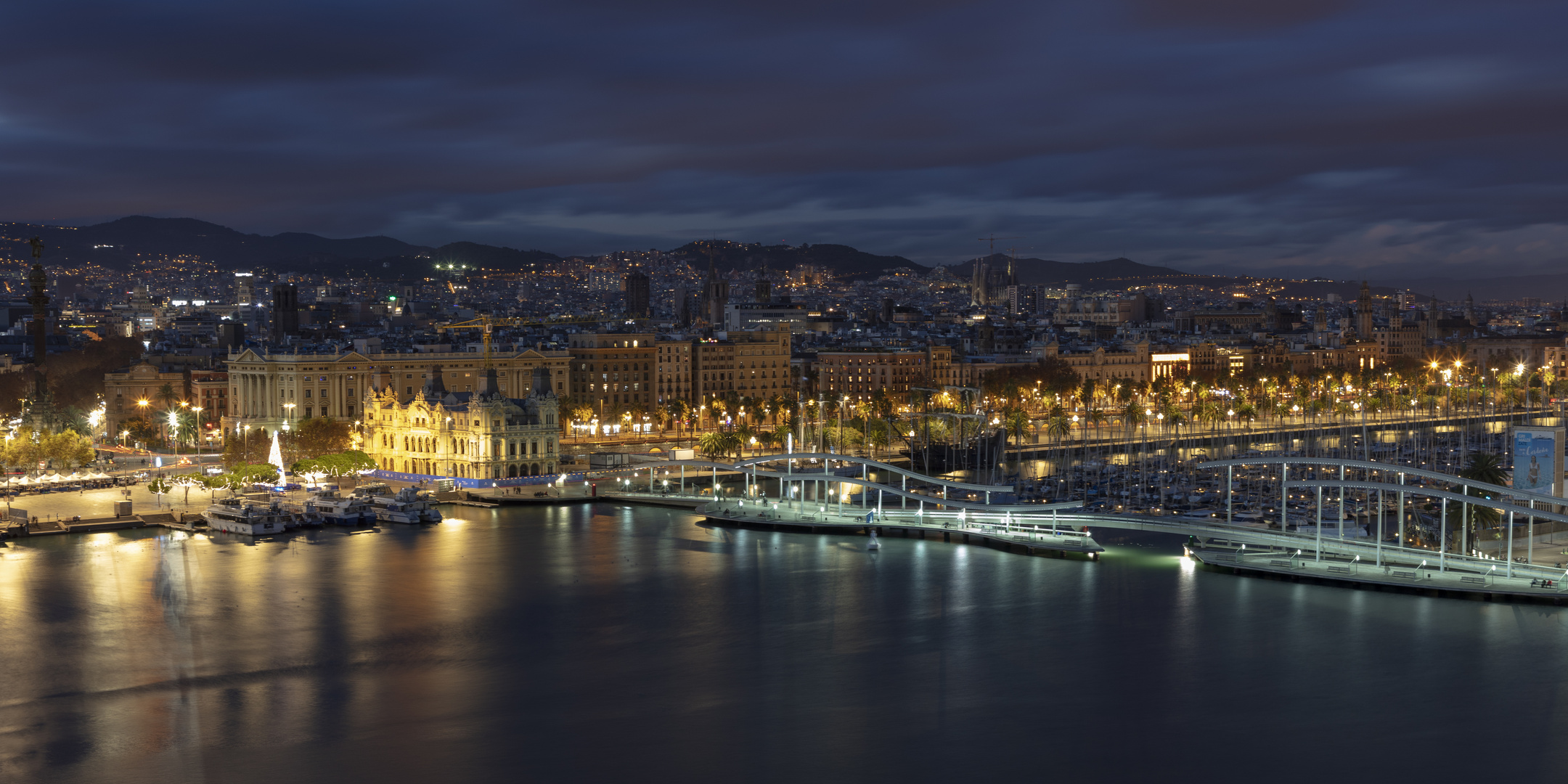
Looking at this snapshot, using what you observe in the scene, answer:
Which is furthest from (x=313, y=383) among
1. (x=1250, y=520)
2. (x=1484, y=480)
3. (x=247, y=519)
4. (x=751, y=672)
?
(x=1484, y=480)

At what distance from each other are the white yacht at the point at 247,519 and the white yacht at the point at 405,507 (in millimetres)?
2931

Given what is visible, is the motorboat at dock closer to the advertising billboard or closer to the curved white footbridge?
the curved white footbridge

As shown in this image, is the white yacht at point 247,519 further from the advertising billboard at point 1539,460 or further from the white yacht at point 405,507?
the advertising billboard at point 1539,460

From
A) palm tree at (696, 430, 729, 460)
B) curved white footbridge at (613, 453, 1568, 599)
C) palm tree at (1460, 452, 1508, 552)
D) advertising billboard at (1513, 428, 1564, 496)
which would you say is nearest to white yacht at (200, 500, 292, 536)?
curved white footbridge at (613, 453, 1568, 599)

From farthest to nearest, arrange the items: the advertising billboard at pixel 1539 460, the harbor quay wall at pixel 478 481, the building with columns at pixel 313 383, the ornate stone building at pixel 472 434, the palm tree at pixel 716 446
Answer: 1. the building with columns at pixel 313 383
2. the palm tree at pixel 716 446
3. the ornate stone building at pixel 472 434
4. the harbor quay wall at pixel 478 481
5. the advertising billboard at pixel 1539 460

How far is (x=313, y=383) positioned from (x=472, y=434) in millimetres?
14983

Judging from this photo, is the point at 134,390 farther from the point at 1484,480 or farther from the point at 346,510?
the point at 1484,480

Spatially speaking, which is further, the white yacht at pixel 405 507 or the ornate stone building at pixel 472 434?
A: the ornate stone building at pixel 472 434

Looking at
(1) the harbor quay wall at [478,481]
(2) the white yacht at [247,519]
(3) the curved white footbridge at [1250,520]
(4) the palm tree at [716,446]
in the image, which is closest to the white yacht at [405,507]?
(2) the white yacht at [247,519]

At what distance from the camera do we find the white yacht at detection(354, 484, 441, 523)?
46.6 meters

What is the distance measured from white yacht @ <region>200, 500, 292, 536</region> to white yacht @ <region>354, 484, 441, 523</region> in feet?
9.62

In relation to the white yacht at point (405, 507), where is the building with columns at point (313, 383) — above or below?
above

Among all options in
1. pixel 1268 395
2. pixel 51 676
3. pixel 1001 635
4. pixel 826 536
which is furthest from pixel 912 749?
pixel 1268 395

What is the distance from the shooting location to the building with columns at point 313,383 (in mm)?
66875
